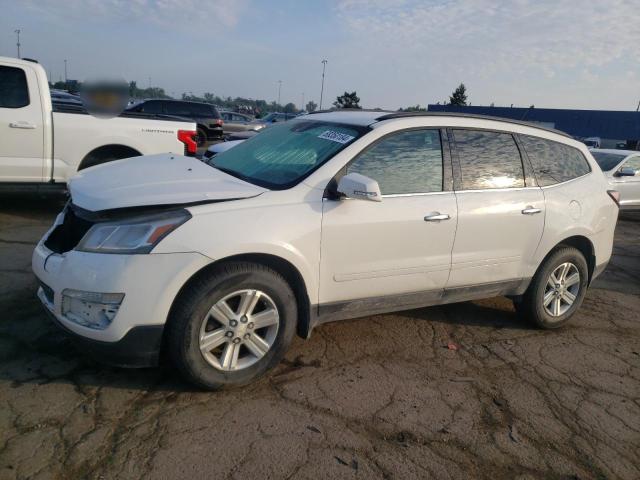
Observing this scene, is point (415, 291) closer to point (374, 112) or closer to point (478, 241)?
point (478, 241)

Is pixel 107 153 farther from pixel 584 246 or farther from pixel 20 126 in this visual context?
pixel 584 246

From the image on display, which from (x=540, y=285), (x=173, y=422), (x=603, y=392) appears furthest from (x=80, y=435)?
(x=540, y=285)

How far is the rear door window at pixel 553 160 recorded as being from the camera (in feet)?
13.9

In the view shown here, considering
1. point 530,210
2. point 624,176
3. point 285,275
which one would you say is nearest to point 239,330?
point 285,275

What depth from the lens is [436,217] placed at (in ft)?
11.7

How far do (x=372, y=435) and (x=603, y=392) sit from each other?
1.83 metres

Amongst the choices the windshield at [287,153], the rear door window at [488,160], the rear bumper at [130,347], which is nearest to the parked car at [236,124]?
the windshield at [287,153]

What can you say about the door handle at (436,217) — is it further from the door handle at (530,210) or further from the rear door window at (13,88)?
the rear door window at (13,88)

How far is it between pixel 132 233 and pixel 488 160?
270 centimetres

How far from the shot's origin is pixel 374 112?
400cm

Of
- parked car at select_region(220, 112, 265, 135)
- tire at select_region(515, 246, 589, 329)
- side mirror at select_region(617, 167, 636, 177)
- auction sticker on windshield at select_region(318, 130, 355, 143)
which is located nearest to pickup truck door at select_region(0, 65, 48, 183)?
auction sticker on windshield at select_region(318, 130, 355, 143)

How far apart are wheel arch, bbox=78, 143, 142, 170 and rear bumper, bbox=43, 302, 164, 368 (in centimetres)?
452

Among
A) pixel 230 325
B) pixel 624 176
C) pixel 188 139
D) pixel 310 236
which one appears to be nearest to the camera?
pixel 230 325

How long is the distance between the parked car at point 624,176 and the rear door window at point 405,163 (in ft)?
25.4
